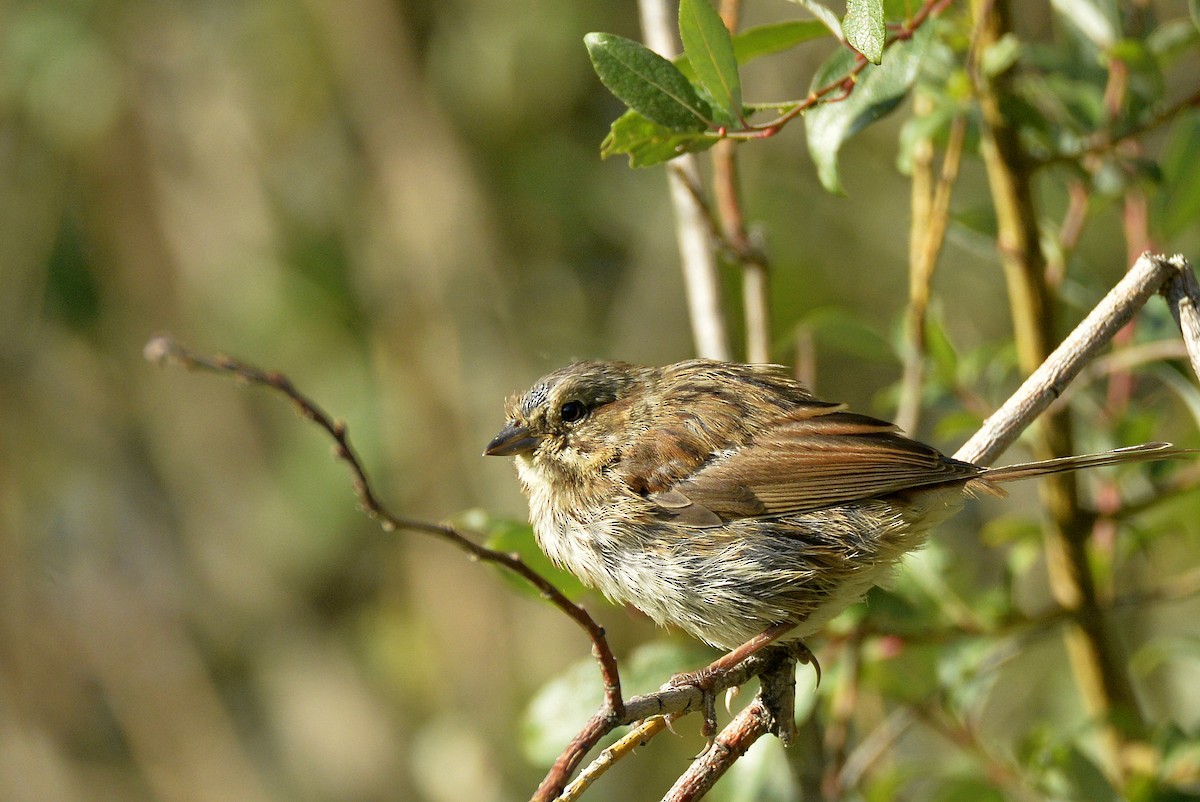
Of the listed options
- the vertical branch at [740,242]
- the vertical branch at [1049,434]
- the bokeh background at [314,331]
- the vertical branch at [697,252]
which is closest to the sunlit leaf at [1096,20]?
the vertical branch at [1049,434]

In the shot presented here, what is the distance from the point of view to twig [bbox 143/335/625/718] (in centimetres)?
209

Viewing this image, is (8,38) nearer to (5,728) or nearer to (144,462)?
(144,462)

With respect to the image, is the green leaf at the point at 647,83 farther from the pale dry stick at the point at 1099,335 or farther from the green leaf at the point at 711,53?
the pale dry stick at the point at 1099,335

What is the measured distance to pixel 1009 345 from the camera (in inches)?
135

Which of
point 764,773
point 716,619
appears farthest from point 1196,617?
point 716,619

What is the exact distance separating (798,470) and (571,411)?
2.36ft

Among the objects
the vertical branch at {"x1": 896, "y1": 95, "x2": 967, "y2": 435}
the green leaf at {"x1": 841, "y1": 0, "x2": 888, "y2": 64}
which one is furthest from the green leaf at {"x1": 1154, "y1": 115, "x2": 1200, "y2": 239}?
the green leaf at {"x1": 841, "y1": 0, "x2": 888, "y2": 64}

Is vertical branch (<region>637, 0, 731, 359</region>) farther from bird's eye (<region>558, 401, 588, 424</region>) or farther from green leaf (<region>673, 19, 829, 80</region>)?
green leaf (<region>673, 19, 829, 80</region>)

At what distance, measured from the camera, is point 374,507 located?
2.17 m

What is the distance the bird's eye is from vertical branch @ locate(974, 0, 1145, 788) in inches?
46.9

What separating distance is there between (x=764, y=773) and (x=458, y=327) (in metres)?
4.11

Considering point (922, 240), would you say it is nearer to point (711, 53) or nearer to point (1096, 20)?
point (1096, 20)

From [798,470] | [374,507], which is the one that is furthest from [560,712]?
[374,507]

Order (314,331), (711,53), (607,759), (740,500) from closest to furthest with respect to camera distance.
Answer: (607,759), (711,53), (740,500), (314,331)
